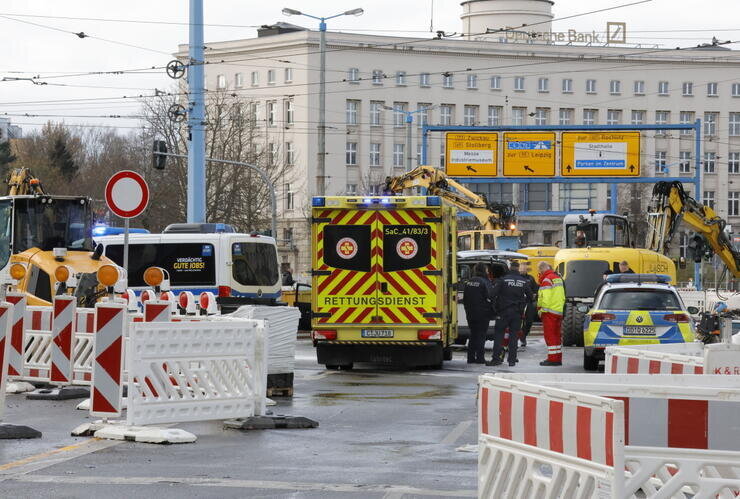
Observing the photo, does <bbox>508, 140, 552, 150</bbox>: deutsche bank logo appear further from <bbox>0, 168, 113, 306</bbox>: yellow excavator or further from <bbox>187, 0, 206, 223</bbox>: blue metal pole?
<bbox>0, 168, 113, 306</bbox>: yellow excavator

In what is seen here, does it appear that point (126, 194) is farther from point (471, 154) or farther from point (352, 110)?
point (352, 110)

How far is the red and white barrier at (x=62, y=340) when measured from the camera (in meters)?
16.8

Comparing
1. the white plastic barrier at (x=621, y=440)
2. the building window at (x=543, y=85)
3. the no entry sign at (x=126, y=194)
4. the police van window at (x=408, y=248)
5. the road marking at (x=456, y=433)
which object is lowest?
the road marking at (x=456, y=433)

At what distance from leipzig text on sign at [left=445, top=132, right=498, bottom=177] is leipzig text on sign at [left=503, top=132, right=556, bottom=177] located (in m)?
0.47

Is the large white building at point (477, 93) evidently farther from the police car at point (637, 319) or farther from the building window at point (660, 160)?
the police car at point (637, 319)

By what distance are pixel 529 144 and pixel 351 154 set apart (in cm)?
6095

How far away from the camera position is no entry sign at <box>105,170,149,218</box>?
16.9 metres

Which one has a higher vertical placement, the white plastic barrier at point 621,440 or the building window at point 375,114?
the building window at point 375,114

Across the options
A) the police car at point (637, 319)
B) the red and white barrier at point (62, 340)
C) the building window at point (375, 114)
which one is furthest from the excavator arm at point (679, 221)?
the building window at point (375, 114)

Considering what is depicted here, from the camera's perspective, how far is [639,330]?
2252 centimetres

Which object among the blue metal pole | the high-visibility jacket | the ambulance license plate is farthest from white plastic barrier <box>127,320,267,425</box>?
the blue metal pole

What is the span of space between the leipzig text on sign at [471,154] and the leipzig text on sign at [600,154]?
2.46m

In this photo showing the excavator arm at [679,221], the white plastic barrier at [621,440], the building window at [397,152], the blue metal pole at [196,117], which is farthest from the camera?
the building window at [397,152]

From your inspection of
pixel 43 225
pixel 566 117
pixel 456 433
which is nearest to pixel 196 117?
pixel 43 225
